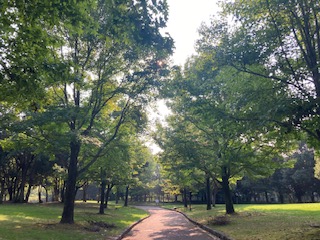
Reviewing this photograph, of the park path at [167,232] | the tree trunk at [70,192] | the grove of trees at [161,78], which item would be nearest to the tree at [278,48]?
the grove of trees at [161,78]

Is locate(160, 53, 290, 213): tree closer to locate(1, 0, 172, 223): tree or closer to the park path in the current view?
locate(1, 0, 172, 223): tree

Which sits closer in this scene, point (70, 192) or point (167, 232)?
point (167, 232)

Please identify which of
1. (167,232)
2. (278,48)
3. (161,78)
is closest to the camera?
(278,48)

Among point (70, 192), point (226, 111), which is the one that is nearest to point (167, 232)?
point (70, 192)

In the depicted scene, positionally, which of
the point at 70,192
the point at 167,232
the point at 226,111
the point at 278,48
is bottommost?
the point at 167,232

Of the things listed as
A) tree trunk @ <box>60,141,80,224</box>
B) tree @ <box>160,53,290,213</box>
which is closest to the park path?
tree trunk @ <box>60,141,80,224</box>

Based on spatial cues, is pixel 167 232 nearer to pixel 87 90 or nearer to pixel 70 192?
pixel 70 192

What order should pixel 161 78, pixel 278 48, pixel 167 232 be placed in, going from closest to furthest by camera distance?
pixel 278 48, pixel 167 232, pixel 161 78

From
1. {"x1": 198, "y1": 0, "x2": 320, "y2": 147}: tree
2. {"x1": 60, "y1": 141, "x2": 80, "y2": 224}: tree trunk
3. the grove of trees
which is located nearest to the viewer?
the grove of trees

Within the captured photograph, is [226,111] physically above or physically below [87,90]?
below

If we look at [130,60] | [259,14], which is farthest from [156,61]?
[259,14]

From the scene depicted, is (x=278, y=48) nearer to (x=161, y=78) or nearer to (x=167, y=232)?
(x=161, y=78)

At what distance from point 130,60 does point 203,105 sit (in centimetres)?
591

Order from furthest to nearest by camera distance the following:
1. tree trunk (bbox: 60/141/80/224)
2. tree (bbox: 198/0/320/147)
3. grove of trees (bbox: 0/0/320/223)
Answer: tree trunk (bbox: 60/141/80/224), tree (bbox: 198/0/320/147), grove of trees (bbox: 0/0/320/223)
